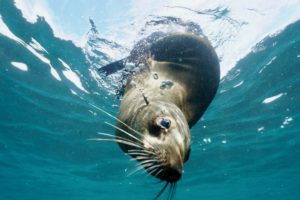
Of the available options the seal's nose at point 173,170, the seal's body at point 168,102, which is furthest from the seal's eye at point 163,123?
the seal's nose at point 173,170

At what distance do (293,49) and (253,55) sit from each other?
1.59 metres

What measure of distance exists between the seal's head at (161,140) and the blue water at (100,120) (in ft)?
0.80

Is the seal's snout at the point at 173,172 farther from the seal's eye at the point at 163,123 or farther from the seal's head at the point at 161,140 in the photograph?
the seal's eye at the point at 163,123

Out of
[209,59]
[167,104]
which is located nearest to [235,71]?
[209,59]

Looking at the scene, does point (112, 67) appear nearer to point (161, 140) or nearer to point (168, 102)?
point (168, 102)

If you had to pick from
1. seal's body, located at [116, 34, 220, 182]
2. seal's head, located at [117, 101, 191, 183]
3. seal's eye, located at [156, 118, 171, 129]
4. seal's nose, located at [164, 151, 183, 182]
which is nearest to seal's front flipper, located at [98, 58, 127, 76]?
seal's body, located at [116, 34, 220, 182]

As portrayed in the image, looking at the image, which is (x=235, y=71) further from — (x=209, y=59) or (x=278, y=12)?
(x=209, y=59)

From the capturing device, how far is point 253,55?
36.6 feet

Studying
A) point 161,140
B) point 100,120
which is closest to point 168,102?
point 161,140

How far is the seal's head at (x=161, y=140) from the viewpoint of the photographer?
222 cm

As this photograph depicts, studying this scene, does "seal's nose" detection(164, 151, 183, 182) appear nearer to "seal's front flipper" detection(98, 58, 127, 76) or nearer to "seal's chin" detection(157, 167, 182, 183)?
"seal's chin" detection(157, 167, 182, 183)

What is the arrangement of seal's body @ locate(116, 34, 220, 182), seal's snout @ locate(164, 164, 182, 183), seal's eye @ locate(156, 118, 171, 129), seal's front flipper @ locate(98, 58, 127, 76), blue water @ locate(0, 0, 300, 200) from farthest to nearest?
blue water @ locate(0, 0, 300, 200)
seal's front flipper @ locate(98, 58, 127, 76)
seal's eye @ locate(156, 118, 171, 129)
seal's body @ locate(116, 34, 220, 182)
seal's snout @ locate(164, 164, 182, 183)

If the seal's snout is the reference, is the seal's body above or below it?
above

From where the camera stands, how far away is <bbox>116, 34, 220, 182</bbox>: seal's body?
2.36 metres
